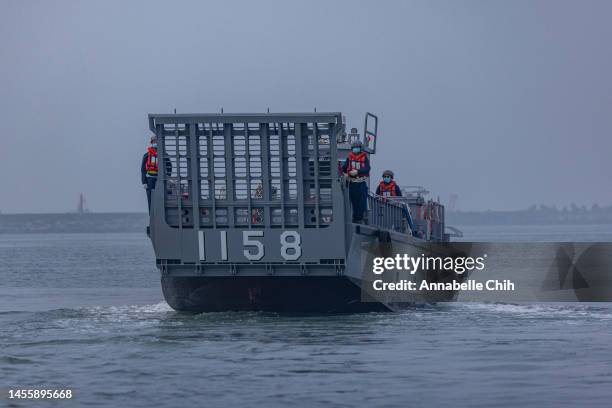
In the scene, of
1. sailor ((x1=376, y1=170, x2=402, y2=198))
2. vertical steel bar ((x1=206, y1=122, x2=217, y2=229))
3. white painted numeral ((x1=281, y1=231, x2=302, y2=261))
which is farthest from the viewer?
sailor ((x1=376, y1=170, x2=402, y2=198))

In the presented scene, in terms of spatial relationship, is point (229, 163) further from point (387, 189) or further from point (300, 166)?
point (387, 189)

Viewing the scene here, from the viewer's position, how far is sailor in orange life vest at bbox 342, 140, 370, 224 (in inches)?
933

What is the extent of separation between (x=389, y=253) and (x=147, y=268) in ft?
102

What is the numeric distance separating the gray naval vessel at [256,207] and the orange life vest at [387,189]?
5587 millimetres

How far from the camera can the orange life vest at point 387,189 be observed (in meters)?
29.7

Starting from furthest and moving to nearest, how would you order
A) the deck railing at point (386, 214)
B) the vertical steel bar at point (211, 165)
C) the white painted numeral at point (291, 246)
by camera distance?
1. the deck railing at point (386, 214)
2. the white painted numeral at point (291, 246)
3. the vertical steel bar at point (211, 165)

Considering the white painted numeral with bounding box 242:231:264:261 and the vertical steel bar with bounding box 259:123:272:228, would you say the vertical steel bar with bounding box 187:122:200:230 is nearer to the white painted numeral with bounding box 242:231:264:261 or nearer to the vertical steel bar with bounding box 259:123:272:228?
the white painted numeral with bounding box 242:231:264:261

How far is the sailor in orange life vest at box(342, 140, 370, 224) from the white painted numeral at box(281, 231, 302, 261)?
123cm

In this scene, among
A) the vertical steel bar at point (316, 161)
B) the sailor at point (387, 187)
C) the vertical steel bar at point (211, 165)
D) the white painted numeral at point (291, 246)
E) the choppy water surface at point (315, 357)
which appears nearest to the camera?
the choppy water surface at point (315, 357)

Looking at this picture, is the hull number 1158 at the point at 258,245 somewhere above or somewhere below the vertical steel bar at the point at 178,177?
below

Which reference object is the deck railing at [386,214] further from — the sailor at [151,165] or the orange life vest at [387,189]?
the sailor at [151,165]

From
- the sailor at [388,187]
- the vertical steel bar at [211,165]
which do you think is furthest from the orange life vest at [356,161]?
the sailor at [388,187]

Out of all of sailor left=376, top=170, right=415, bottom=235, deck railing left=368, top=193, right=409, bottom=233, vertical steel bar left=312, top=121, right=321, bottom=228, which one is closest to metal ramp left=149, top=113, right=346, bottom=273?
vertical steel bar left=312, top=121, right=321, bottom=228

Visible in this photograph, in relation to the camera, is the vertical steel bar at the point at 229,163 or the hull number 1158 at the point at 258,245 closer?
the vertical steel bar at the point at 229,163
